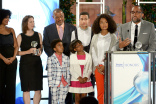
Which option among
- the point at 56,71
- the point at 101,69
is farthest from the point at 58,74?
the point at 101,69

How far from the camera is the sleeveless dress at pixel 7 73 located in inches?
146

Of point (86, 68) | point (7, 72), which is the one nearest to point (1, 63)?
point (7, 72)

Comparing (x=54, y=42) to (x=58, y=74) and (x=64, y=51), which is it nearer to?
(x=64, y=51)

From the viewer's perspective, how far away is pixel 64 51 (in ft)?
12.7

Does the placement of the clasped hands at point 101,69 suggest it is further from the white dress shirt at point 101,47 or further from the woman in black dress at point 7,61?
the woman in black dress at point 7,61

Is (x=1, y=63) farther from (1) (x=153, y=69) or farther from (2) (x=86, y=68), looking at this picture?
(1) (x=153, y=69)

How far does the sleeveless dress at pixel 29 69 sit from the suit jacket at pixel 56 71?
333 mm

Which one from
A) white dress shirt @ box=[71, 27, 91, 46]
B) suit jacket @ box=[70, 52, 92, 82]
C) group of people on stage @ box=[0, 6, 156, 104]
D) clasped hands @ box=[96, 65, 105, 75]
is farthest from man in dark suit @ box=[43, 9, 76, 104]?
clasped hands @ box=[96, 65, 105, 75]

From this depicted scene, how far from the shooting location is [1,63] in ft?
12.0

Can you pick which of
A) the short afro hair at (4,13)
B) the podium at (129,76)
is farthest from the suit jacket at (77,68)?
the short afro hair at (4,13)

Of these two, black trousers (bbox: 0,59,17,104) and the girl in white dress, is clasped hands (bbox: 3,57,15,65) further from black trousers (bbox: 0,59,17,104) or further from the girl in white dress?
the girl in white dress

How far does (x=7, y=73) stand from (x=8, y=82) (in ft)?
0.55

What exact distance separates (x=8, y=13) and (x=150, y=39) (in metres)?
2.53

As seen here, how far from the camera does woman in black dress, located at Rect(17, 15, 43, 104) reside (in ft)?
12.0
